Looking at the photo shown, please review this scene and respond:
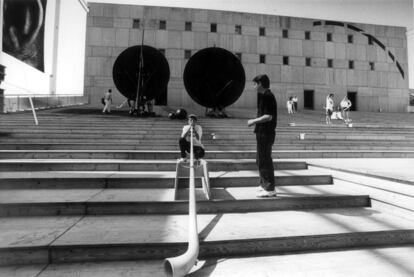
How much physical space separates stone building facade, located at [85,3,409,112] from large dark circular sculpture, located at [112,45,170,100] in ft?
47.7

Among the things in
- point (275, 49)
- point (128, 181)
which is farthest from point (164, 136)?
point (275, 49)

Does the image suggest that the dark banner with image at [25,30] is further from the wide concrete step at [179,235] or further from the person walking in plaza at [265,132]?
the person walking in plaza at [265,132]

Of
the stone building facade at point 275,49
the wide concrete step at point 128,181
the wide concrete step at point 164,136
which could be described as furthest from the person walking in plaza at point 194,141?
the stone building facade at point 275,49

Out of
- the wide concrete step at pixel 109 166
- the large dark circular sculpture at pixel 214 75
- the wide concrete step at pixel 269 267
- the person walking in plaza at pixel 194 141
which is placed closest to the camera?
the wide concrete step at pixel 269 267

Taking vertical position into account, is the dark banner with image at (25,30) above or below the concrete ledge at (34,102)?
above

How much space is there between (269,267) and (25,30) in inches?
666

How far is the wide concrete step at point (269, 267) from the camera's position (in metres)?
2.33

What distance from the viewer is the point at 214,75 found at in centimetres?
1400

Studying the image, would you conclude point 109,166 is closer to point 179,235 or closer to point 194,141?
point 194,141

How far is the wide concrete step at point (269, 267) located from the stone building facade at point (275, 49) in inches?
1032

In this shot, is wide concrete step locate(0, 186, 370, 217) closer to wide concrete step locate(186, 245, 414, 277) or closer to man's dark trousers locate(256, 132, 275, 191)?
man's dark trousers locate(256, 132, 275, 191)

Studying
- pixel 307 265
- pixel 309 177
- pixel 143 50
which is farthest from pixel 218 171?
pixel 143 50

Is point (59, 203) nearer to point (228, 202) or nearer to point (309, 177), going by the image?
point (228, 202)

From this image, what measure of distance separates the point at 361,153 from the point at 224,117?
290 inches
